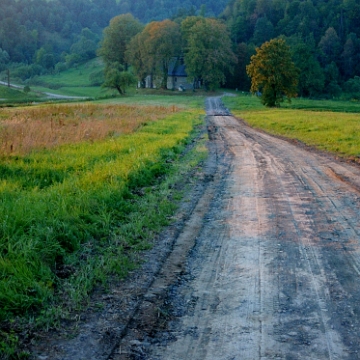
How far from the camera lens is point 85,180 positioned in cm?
969

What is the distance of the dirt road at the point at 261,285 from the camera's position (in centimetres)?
424

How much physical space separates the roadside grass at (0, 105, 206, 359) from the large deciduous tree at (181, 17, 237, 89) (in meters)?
74.8

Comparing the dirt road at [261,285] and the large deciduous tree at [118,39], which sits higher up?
the large deciduous tree at [118,39]

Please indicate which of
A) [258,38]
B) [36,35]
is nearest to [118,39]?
[258,38]

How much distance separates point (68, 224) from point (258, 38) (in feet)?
401

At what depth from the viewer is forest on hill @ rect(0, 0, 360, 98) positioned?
100000 mm

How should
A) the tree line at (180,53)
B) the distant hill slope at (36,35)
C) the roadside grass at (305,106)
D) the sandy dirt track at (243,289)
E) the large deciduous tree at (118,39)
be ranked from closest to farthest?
the sandy dirt track at (243,289) < the roadside grass at (305,106) < the tree line at (180,53) < the large deciduous tree at (118,39) < the distant hill slope at (36,35)

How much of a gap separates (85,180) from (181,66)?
10009cm

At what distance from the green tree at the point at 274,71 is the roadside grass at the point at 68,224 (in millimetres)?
40452

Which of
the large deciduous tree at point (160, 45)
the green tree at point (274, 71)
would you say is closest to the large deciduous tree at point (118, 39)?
the large deciduous tree at point (160, 45)

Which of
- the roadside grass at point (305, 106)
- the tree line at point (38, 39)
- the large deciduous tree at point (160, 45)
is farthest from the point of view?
the tree line at point (38, 39)

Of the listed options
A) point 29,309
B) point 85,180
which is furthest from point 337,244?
point 85,180

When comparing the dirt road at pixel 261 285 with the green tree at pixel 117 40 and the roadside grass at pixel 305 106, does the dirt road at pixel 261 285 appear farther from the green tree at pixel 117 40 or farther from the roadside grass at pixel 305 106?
the green tree at pixel 117 40

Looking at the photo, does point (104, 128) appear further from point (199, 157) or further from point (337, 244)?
point (337, 244)
